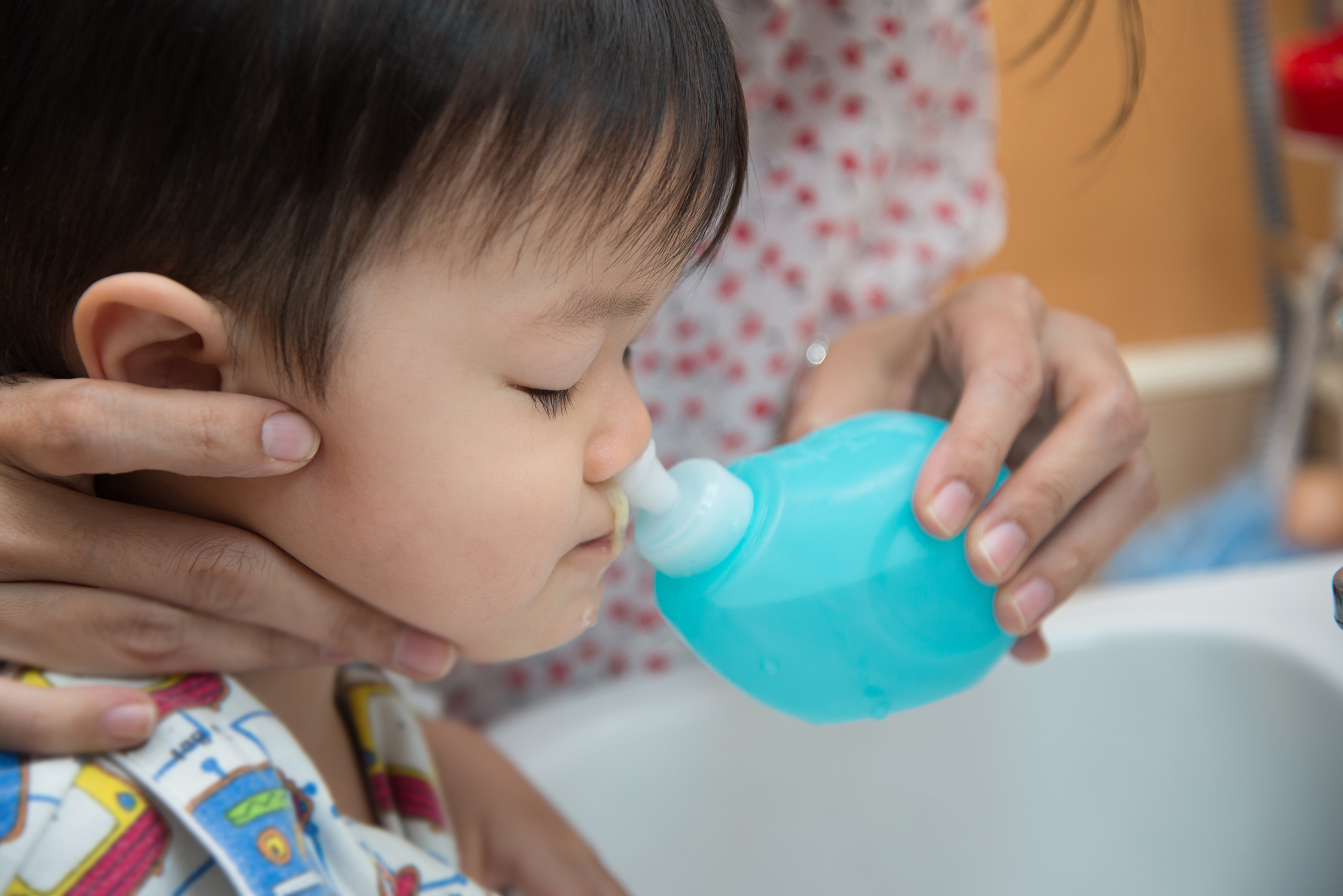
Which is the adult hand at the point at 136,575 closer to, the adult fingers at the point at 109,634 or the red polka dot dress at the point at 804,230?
the adult fingers at the point at 109,634

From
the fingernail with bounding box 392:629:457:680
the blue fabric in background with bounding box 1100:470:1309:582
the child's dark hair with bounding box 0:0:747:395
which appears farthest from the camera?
the blue fabric in background with bounding box 1100:470:1309:582

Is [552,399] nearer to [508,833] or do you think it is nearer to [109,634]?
[109,634]

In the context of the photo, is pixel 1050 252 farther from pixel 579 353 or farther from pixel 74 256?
pixel 74 256

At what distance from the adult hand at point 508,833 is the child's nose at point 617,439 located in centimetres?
29

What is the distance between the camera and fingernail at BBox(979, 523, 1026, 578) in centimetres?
48

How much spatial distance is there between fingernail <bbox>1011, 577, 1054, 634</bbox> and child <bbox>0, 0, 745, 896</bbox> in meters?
0.19

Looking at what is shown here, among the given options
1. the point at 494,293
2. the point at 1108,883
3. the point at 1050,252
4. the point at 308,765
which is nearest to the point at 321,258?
the point at 494,293

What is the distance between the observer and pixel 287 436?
1.23ft

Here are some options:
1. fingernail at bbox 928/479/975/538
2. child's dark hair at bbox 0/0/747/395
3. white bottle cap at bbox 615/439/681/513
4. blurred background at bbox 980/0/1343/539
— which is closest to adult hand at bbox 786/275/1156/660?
fingernail at bbox 928/479/975/538

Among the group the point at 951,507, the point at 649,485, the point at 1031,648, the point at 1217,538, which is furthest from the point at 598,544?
the point at 1217,538

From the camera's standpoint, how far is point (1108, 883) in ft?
2.46

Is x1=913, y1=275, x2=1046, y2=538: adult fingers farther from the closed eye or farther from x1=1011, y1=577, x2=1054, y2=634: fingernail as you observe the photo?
the closed eye

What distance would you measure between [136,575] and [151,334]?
0.11 metres

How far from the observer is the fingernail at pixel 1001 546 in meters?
0.48
